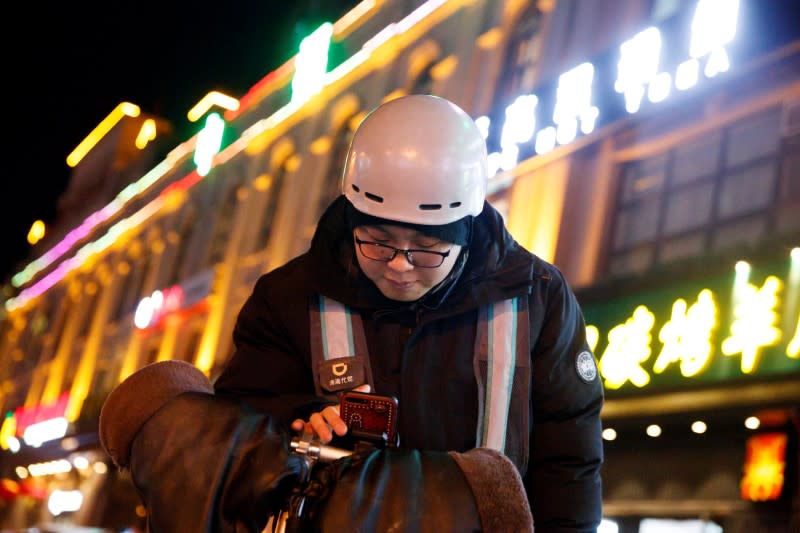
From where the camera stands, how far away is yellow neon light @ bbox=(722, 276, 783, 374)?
7965mm

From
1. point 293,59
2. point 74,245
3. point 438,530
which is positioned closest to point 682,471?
point 438,530

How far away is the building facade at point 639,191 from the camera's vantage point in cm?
836

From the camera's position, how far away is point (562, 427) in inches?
103

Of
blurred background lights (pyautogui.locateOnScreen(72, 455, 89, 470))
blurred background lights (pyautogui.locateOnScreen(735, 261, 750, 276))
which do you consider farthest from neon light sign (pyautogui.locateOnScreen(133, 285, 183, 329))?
blurred background lights (pyautogui.locateOnScreen(735, 261, 750, 276))

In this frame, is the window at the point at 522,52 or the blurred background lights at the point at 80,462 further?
the blurred background lights at the point at 80,462

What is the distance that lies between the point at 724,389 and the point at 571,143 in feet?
15.0

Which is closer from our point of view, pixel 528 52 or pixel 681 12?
pixel 681 12

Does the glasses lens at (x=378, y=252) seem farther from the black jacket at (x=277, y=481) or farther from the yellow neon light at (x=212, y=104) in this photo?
the yellow neon light at (x=212, y=104)

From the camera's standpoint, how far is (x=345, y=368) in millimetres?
2514

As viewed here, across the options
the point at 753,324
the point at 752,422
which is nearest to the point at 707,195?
the point at 753,324

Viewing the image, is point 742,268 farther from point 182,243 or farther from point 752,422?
point 182,243

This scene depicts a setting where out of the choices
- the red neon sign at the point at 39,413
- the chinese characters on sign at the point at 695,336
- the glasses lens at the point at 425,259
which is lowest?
the glasses lens at the point at 425,259

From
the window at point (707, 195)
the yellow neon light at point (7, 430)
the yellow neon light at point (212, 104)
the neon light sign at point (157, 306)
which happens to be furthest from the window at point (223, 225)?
the yellow neon light at point (7, 430)

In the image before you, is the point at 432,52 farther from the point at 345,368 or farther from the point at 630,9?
the point at 345,368
